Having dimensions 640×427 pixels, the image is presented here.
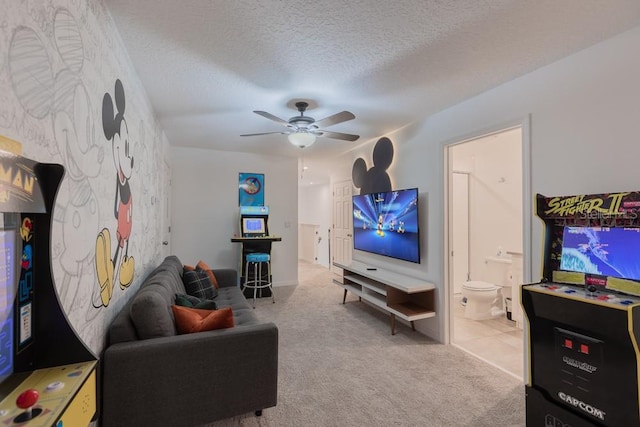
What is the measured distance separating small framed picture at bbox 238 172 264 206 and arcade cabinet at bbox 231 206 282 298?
381 millimetres

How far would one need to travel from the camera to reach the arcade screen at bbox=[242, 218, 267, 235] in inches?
198

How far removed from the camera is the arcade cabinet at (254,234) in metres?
4.92

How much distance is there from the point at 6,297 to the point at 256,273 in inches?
167

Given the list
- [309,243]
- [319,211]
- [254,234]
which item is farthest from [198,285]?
[319,211]

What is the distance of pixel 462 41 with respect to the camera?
1985 millimetres

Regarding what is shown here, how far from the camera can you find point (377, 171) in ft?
14.6

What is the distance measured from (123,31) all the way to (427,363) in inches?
137

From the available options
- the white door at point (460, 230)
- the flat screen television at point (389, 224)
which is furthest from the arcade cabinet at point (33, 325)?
the white door at point (460, 230)

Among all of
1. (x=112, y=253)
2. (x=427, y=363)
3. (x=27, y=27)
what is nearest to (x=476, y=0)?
(x=27, y=27)

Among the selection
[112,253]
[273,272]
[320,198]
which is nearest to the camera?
[112,253]

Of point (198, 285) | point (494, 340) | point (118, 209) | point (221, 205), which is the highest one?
point (221, 205)

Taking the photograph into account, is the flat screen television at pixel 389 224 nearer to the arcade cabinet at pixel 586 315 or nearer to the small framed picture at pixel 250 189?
the arcade cabinet at pixel 586 315

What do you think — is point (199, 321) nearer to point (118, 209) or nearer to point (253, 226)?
point (118, 209)

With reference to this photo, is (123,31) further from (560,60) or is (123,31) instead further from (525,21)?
(560,60)
